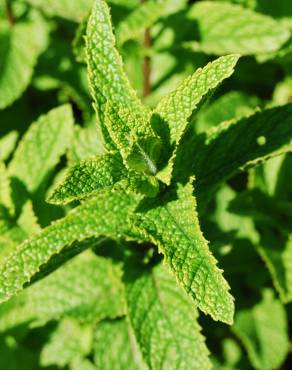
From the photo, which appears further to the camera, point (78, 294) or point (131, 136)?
point (78, 294)

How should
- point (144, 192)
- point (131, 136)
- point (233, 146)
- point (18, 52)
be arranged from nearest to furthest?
point (131, 136)
point (144, 192)
point (233, 146)
point (18, 52)

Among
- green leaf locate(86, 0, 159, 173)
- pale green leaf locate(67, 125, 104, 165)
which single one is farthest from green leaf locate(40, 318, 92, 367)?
green leaf locate(86, 0, 159, 173)

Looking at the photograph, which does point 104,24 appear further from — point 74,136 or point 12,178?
point 12,178

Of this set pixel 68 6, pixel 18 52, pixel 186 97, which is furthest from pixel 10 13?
pixel 186 97

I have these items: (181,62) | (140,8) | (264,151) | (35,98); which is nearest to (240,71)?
(181,62)

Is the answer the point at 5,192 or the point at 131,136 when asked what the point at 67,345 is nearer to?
the point at 5,192

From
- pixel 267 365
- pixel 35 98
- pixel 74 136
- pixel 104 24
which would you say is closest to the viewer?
pixel 104 24
